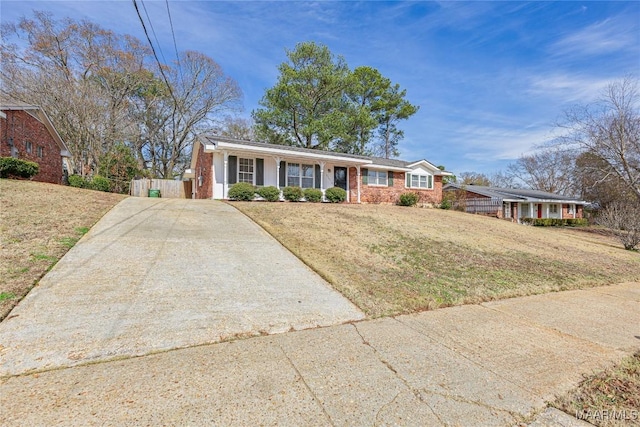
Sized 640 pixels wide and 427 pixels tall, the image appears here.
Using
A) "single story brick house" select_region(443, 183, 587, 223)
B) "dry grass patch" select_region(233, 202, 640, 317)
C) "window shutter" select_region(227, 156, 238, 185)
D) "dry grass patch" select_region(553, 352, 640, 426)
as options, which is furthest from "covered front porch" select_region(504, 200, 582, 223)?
"dry grass patch" select_region(553, 352, 640, 426)

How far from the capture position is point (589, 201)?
1265 inches

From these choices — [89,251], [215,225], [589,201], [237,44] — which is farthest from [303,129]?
[589,201]

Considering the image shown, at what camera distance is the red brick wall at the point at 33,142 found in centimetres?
1502

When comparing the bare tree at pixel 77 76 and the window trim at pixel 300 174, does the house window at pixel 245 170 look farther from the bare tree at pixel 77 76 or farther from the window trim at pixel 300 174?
the bare tree at pixel 77 76

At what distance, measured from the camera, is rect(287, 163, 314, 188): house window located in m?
17.2

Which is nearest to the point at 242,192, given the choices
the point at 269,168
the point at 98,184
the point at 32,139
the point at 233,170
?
the point at 233,170

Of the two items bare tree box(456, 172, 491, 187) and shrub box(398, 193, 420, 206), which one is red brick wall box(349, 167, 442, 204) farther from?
bare tree box(456, 172, 491, 187)

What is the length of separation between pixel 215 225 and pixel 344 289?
16.8ft

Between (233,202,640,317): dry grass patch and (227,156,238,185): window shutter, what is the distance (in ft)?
11.1

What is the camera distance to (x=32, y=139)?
16.8 m

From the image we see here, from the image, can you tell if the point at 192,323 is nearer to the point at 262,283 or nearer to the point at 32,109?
the point at 262,283

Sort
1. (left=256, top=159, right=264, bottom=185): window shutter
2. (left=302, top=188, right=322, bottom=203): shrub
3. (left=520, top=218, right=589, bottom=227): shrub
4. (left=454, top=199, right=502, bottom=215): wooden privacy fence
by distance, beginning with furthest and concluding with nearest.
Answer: (left=520, top=218, right=589, bottom=227): shrub < (left=454, top=199, right=502, bottom=215): wooden privacy fence < (left=302, top=188, right=322, bottom=203): shrub < (left=256, top=159, right=264, bottom=185): window shutter

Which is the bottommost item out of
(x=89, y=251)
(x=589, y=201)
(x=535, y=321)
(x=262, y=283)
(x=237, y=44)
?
(x=535, y=321)

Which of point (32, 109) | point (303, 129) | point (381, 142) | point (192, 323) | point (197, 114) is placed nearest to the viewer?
point (192, 323)
